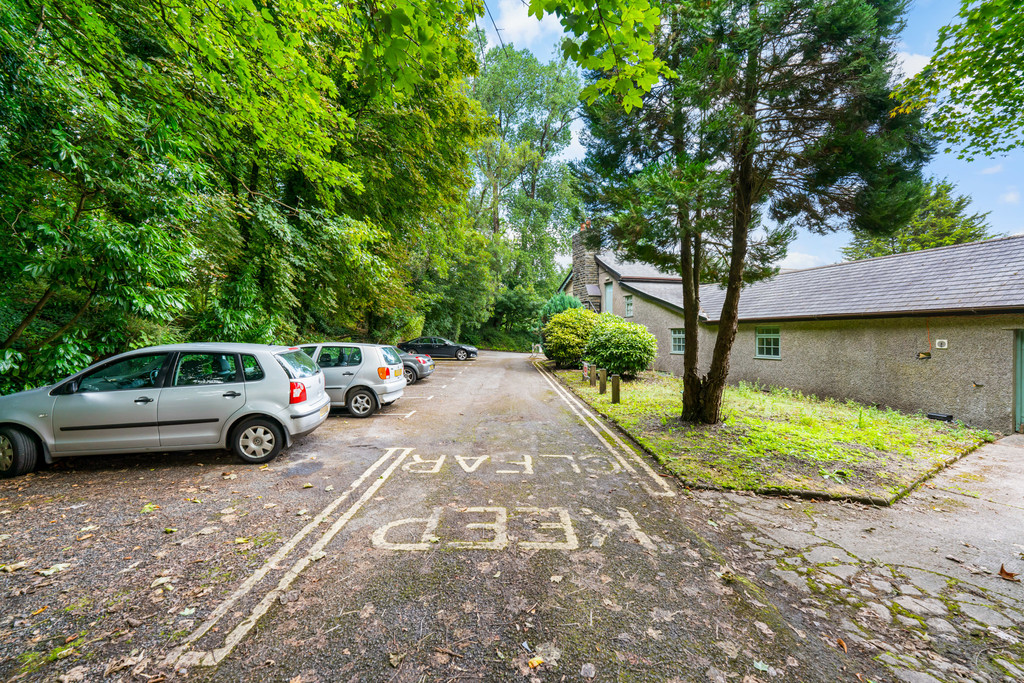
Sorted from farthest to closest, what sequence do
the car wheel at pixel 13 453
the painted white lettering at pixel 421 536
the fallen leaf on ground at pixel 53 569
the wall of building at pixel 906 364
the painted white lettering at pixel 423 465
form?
the wall of building at pixel 906 364
the painted white lettering at pixel 423 465
the car wheel at pixel 13 453
the painted white lettering at pixel 421 536
the fallen leaf on ground at pixel 53 569

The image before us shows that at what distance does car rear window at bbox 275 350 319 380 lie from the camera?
5645 mm

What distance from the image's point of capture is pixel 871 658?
7.34 feet

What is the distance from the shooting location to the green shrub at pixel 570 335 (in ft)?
61.1

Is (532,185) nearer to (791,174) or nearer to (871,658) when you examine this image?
(791,174)

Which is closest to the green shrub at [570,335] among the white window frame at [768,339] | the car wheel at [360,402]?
the white window frame at [768,339]

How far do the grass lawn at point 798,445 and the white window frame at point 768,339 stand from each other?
3.34 meters

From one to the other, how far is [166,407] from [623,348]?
40.7 feet

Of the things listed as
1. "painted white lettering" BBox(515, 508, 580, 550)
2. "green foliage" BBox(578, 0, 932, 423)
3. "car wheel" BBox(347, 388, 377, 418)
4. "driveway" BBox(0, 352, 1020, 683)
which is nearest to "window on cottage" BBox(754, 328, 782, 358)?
"green foliage" BBox(578, 0, 932, 423)

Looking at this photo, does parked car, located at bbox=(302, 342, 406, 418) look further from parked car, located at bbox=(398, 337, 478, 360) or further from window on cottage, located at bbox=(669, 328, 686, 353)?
parked car, located at bbox=(398, 337, 478, 360)

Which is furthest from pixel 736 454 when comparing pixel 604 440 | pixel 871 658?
pixel 871 658

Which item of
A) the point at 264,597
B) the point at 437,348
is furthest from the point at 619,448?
the point at 437,348

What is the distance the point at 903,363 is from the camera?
999 centimetres

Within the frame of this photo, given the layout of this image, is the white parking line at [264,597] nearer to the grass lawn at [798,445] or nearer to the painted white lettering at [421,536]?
the painted white lettering at [421,536]

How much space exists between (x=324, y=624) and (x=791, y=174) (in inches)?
363
